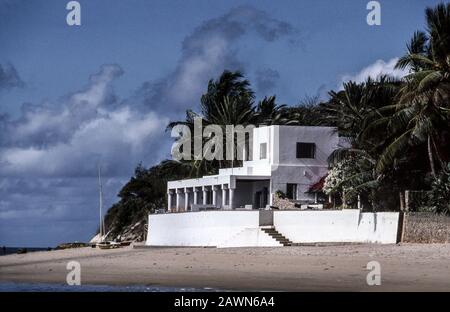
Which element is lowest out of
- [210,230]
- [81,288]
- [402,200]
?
[81,288]

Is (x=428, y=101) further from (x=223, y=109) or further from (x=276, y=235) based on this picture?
(x=223, y=109)

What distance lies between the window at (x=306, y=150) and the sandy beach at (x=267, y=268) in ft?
37.3

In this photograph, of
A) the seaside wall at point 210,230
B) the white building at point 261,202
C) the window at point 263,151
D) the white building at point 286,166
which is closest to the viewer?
the white building at point 261,202

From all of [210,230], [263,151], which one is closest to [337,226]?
[210,230]

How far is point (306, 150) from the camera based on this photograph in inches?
2672

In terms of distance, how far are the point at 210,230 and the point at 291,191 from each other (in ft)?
23.2

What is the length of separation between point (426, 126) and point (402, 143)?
169 cm

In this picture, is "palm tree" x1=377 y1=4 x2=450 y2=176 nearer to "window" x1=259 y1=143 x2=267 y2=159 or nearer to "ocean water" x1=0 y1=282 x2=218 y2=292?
"window" x1=259 y1=143 x2=267 y2=159

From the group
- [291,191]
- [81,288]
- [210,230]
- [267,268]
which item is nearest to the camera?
[81,288]

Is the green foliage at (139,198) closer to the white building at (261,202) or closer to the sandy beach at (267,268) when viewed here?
the white building at (261,202)

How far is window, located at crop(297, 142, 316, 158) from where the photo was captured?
6775cm

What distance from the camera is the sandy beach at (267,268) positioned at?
128ft

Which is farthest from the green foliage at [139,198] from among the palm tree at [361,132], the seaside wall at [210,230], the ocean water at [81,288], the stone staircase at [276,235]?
the ocean water at [81,288]
